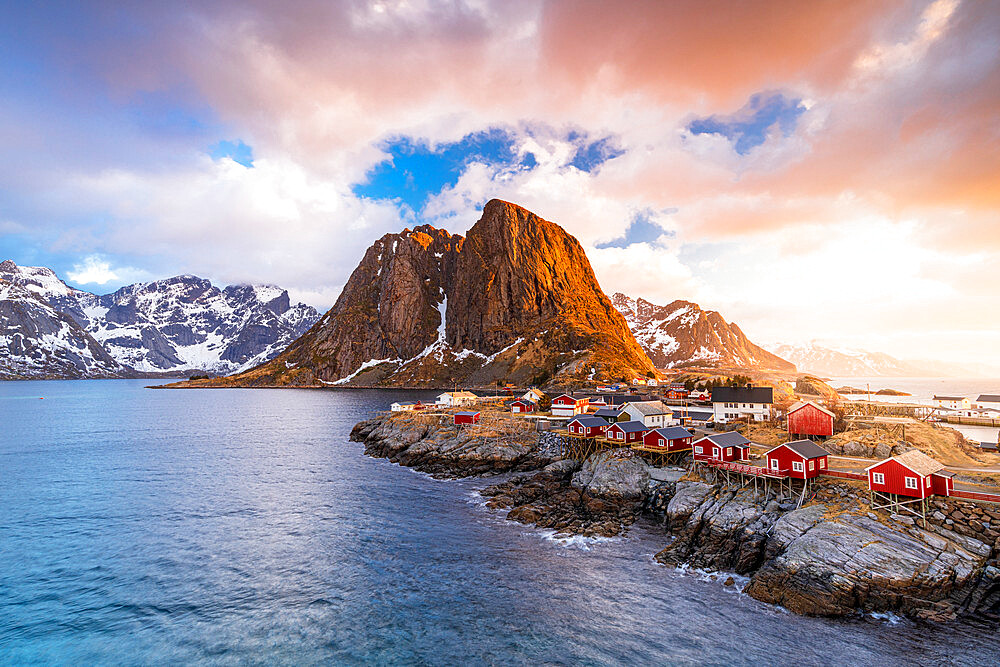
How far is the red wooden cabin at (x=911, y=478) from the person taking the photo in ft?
117

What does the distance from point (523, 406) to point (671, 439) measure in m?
52.4

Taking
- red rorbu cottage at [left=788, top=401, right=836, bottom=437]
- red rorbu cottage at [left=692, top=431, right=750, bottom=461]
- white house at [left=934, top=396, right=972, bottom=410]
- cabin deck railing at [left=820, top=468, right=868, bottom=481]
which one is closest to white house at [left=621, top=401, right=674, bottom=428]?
red rorbu cottage at [left=692, top=431, right=750, bottom=461]

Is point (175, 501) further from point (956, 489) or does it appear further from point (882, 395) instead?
point (882, 395)

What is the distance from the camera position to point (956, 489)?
1478 inches

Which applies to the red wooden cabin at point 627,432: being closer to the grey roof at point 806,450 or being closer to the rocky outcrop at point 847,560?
the grey roof at point 806,450

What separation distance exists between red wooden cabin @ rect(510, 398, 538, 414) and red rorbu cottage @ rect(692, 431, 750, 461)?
58175 millimetres

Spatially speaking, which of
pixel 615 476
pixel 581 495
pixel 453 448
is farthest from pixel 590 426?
pixel 453 448

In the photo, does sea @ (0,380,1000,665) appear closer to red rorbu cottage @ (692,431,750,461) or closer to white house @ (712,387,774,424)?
red rorbu cottage @ (692,431,750,461)

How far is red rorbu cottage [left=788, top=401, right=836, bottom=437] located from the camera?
56.4 meters

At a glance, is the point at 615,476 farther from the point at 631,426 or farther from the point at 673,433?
the point at 631,426

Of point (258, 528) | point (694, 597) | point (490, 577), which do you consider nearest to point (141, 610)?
point (258, 528)

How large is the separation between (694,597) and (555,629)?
34.1 ft

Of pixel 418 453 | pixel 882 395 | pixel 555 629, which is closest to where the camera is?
pixel 555 629

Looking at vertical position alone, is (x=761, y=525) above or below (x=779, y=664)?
above
